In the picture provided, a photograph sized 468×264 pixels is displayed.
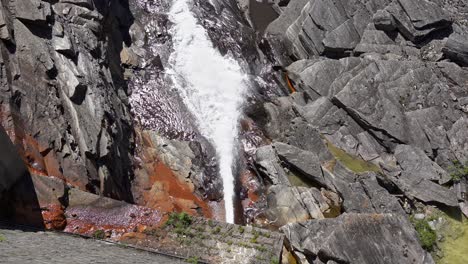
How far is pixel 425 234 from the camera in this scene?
23594mm

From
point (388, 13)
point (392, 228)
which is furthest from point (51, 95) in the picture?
point (388, 13)

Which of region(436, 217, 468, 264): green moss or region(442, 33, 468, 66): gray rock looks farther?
region(442, 33, 468, 66): gray rock

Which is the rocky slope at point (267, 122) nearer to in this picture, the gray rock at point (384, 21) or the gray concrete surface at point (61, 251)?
the gray rock at point (384, 21)

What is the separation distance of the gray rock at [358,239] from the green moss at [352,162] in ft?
15.9

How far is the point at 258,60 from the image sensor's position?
1276 inches

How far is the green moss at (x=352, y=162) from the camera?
25.8m

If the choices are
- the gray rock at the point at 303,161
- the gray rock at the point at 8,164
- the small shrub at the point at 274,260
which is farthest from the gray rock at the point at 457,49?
the gray rock at the point at 8,164

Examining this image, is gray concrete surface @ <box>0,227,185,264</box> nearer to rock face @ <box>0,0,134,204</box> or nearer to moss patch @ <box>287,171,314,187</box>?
rock face @ <box>0,0,134,204</box>

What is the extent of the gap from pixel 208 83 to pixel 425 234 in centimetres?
1499

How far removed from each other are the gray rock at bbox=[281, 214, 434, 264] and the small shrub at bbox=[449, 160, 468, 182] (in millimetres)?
7000

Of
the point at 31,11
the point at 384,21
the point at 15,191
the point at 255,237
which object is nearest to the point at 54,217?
the point at 15,191

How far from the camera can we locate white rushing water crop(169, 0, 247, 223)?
85.5 feet

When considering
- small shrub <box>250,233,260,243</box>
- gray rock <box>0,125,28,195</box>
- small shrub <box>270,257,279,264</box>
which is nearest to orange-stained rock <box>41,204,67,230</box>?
gray rock <box>0,125,28,195</box>

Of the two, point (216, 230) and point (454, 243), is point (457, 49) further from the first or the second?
point (216, 230)
